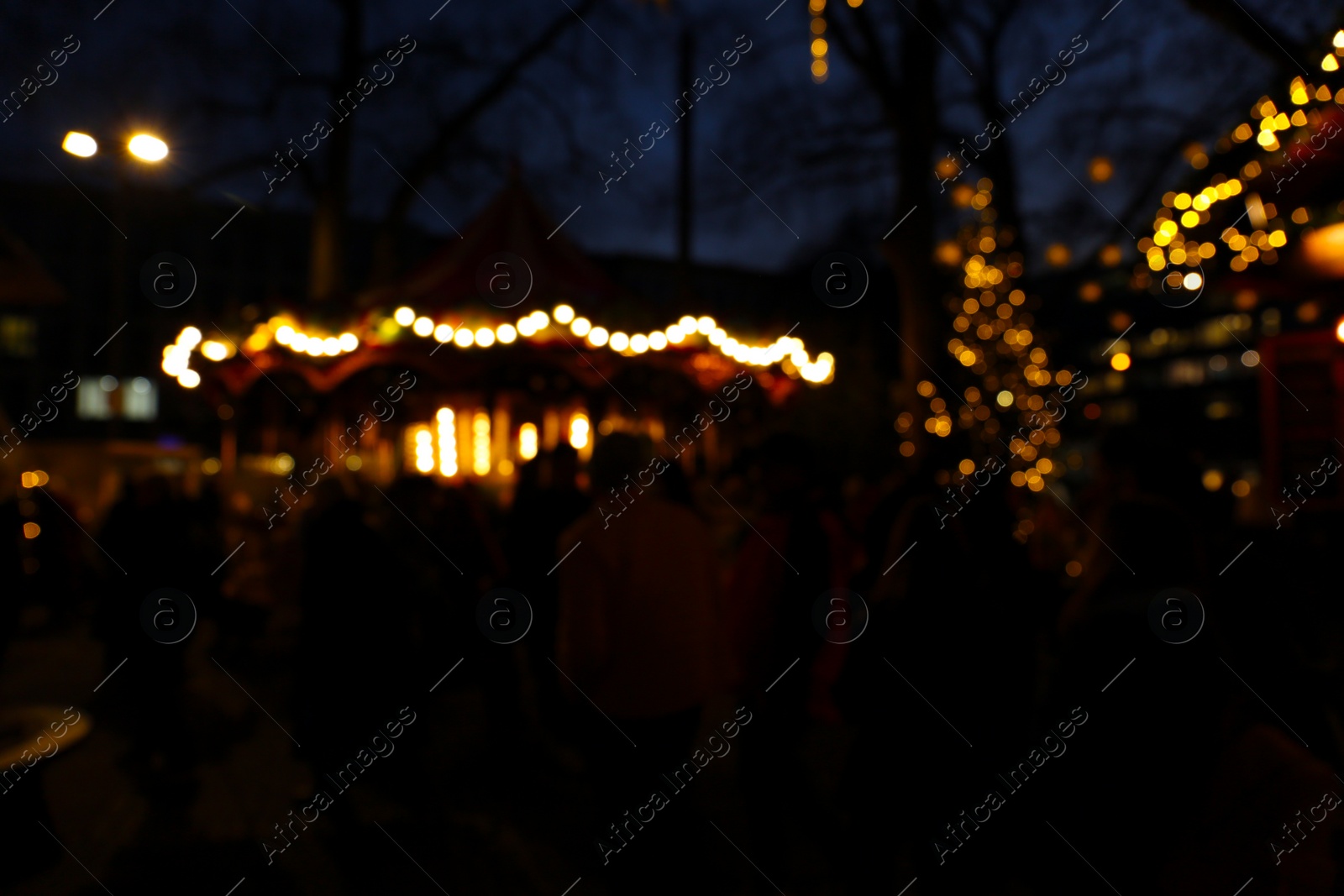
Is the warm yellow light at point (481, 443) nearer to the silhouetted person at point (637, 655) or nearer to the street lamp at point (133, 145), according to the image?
the street lamp at point (133, 145)

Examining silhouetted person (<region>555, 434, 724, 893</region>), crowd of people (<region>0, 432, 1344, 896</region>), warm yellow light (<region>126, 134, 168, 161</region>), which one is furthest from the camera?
warm yellow light (<region>126, 134, 168, 161</region>)

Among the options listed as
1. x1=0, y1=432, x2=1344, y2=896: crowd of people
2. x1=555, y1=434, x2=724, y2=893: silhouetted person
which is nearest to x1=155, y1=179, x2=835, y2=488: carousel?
x1=0, y1=432, x2=1344, y2=896: crowd of people

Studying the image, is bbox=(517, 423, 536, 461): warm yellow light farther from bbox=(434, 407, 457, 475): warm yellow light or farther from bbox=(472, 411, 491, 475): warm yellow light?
bbox=(434, 407, 457, 475): warm yellow light

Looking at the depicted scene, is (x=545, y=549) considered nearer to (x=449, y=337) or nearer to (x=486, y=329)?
(x=486, y=329)

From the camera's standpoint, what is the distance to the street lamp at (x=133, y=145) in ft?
16.1

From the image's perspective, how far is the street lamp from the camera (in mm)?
4914

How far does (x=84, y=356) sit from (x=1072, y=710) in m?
48.8

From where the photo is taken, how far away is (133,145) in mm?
4910

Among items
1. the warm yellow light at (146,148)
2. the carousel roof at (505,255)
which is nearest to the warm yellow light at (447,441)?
the carousel roof at (505,255)

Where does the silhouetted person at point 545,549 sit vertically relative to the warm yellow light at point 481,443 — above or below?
below

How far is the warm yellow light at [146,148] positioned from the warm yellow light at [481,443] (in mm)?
6734

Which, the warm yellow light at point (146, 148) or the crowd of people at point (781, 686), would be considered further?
the warm yellow light at point (146, 148)

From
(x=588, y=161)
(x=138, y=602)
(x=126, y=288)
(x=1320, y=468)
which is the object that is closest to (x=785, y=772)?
(x=138, y=602)

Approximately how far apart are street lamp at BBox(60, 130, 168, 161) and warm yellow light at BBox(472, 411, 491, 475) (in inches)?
266
